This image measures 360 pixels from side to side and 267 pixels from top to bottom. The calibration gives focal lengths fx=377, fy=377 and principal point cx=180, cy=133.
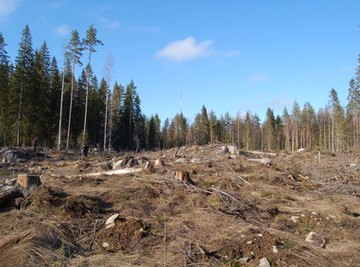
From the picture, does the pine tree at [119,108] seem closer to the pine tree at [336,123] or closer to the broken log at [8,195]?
the pine tree at [336,123]

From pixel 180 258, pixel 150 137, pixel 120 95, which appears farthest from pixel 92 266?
pixel 150 137

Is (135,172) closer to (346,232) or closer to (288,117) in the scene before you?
(346,232)

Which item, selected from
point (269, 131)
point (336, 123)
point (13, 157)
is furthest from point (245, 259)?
point (269, 131)

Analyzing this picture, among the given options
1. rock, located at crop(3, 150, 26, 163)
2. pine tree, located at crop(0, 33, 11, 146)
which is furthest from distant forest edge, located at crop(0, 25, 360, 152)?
rock, located at crop(3, 150, 26, 163)

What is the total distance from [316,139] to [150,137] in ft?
145

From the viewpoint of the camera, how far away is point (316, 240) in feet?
22.5

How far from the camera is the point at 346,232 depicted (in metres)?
Result: 7.72

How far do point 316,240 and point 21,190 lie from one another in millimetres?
6405

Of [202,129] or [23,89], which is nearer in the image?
[23,89]

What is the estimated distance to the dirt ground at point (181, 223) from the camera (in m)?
5.75

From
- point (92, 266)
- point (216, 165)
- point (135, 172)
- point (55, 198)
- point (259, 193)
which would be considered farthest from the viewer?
point (216, 165)

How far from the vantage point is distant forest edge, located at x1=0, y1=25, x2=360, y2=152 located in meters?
42.2

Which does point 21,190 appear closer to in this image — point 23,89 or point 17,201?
point 17,201

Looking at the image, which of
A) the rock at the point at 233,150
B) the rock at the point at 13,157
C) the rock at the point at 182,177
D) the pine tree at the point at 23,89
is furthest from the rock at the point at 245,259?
the pine tree at the point at 23,89
